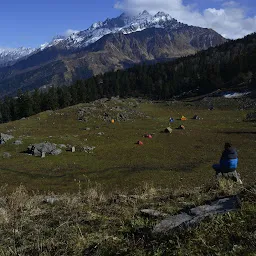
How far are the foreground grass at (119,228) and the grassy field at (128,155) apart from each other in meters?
8.55

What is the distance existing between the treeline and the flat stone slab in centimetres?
11204

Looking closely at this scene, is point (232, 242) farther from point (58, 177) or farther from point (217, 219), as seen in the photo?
point (58, 177)

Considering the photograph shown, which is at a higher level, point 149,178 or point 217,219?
point 217,219

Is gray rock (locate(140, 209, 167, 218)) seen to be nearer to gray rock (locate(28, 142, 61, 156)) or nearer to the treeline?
gray rock (locate(28, 142, 61, 156))

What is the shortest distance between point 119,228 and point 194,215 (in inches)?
54.4

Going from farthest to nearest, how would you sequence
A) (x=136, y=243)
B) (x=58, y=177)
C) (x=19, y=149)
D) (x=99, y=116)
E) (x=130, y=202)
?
(x=99, y=116)
(x=19, y=149)
(x=58, y=177)
(x=130, y=202)
(x=136, y=243)

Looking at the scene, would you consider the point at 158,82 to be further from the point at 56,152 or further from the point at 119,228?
the point at 119,228

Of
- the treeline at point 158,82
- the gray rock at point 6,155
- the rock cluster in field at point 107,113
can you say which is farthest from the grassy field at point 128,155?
the treeline at point 158,82

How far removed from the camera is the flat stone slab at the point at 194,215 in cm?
479

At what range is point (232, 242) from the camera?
4043mm

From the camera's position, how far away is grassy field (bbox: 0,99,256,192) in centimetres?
3356

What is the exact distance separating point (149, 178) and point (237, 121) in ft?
144

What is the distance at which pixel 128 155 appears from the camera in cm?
4581

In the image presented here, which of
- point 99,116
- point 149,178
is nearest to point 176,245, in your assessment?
point 149,178
